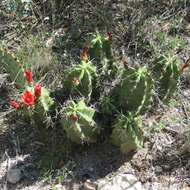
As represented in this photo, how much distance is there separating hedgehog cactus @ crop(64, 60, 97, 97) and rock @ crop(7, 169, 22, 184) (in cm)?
58

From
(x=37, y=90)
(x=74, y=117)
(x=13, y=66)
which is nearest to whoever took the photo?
(x=74, y=117)

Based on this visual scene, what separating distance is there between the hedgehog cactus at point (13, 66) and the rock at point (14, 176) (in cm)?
54

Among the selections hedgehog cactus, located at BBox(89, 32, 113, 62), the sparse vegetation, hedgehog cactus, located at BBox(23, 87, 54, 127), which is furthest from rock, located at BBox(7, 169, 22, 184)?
hedgehog cactus, located at BBox(89, 32, 113, 62)

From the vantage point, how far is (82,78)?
3.28 metres

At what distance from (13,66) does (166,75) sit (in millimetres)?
952

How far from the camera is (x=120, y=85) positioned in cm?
337

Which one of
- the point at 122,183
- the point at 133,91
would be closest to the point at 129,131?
the point at 133,91

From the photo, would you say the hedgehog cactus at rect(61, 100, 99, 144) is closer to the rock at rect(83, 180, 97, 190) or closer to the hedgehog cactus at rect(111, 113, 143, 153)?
the hedgehog cactus at rect(111, 113, 143, 153)

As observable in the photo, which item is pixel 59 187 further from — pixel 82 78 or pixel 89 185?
pixel 82 78

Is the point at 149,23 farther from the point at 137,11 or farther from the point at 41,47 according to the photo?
the point at 41,47

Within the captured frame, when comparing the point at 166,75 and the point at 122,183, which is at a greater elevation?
the point at 166,75

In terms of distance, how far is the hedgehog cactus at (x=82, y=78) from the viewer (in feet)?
10.6

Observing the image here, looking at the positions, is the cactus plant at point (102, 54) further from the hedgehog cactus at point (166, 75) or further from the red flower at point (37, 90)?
the red flower at point (37, 90)

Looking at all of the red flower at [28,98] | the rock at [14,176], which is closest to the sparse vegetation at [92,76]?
the red flower at [28,98]
